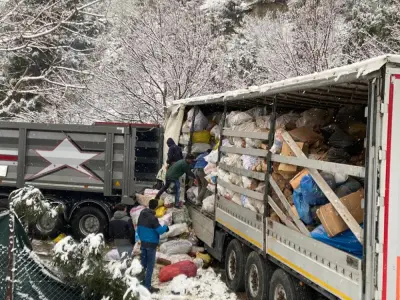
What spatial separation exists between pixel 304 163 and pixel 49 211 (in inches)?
130

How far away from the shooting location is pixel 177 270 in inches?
300

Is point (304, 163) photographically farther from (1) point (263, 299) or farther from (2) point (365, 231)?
(1) point (263, 299)

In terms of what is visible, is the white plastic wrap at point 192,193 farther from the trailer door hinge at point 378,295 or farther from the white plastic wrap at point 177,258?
the trailer door hinge at point 378,295

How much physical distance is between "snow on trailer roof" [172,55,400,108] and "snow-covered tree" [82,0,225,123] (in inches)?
372

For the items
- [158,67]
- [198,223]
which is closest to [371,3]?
[158,67]

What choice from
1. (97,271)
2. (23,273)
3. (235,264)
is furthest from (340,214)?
(235,264)

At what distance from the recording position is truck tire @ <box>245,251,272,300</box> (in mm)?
6234

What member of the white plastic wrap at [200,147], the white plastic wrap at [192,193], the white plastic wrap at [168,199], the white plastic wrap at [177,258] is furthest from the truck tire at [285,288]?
the white plastic wrap at [168,199]

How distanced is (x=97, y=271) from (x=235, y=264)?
3480mm

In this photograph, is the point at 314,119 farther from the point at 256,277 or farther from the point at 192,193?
the point at 192,193

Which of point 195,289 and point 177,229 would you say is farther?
point 177,229

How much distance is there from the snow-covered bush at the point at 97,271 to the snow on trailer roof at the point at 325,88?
8.25ft

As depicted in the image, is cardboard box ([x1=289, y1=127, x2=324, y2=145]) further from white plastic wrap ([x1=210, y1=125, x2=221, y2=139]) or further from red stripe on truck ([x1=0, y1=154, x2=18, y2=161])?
red stripe on truck ([x1=0, y1=154, x2=18, y2=161])

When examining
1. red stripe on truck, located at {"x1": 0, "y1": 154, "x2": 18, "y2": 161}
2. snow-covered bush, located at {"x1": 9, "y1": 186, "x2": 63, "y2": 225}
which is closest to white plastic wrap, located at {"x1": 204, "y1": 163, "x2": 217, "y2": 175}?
snow-covered bush, located at {"x1": 9, "y1": 186, "x2": 63, "y2": 225}
